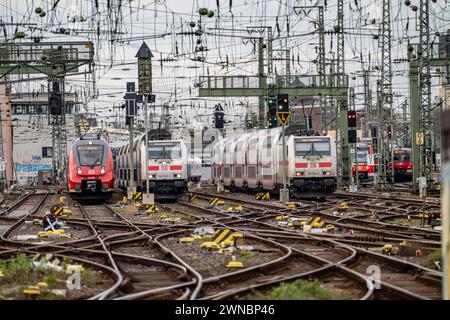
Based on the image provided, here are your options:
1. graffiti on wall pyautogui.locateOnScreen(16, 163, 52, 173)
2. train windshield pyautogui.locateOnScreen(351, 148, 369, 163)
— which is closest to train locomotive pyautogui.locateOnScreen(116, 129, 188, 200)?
train windshield pyautogui.locateOnScreen(351, 148, 369, 163)

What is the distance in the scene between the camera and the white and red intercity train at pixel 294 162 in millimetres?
37125

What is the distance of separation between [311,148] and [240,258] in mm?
21541

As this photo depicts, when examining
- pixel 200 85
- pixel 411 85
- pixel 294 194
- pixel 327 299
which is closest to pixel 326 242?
pixel 327 299

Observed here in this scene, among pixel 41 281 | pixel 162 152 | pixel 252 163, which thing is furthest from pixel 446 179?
pixel 252 163

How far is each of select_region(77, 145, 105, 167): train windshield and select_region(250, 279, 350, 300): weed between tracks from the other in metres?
28.0

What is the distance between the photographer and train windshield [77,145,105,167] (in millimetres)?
38750

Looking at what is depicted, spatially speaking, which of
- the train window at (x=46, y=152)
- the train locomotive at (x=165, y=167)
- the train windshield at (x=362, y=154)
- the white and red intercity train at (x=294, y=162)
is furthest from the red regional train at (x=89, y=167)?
the train window at (x=46, y=152)

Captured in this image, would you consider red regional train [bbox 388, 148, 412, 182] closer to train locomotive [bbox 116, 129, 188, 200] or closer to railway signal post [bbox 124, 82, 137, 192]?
railway signal post [bbox 124, 82, 137, 192]

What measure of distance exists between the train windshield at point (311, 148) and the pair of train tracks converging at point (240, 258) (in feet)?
30.4

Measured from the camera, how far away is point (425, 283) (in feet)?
41.3

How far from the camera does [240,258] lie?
1609 centimetres

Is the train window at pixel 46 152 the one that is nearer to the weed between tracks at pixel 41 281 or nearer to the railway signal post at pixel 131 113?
the railway signal post at pixel 131 113

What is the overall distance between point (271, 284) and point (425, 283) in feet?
7.74

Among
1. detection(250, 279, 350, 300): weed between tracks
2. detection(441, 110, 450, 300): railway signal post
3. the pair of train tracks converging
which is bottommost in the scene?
the pair of train tracks converging
